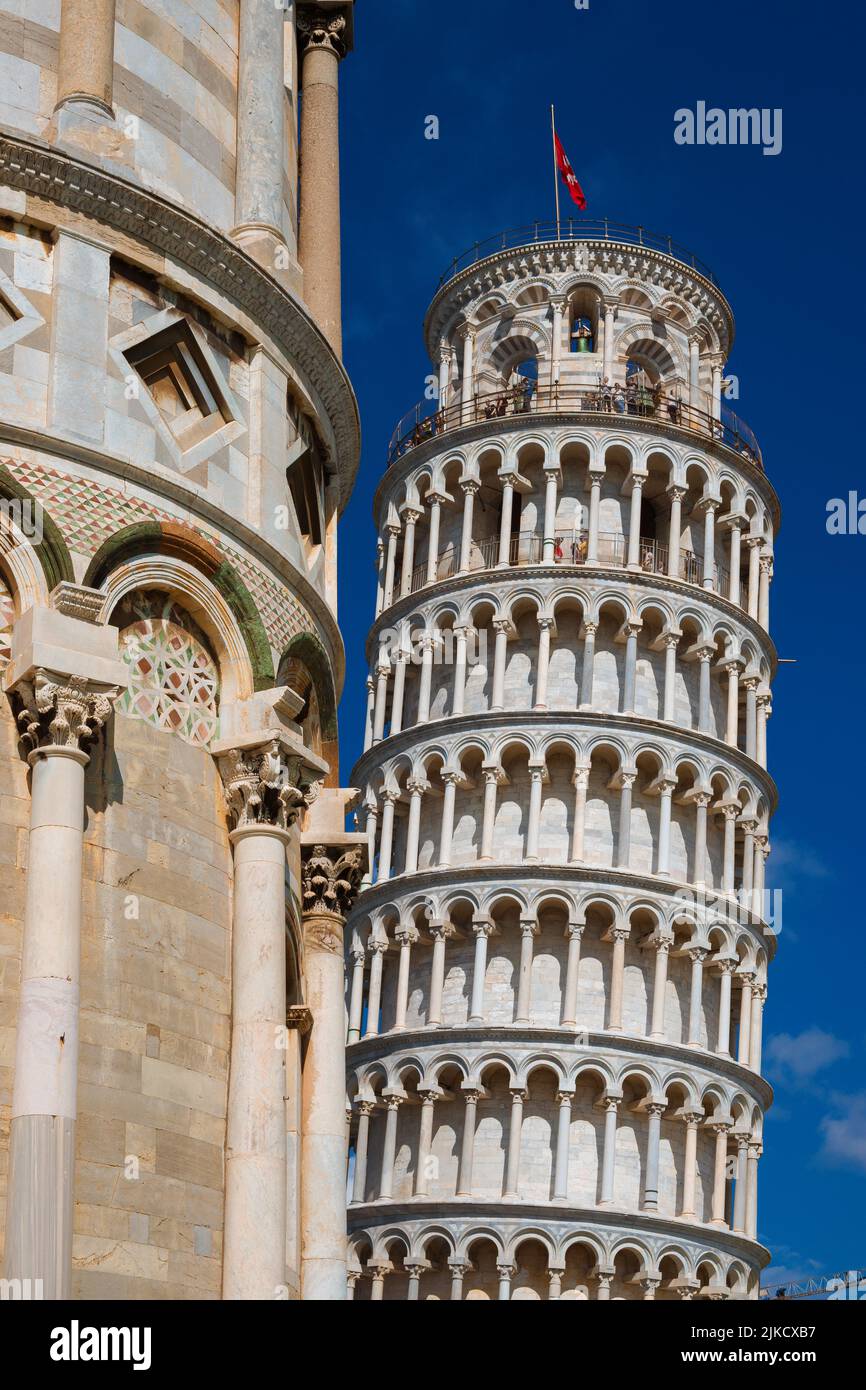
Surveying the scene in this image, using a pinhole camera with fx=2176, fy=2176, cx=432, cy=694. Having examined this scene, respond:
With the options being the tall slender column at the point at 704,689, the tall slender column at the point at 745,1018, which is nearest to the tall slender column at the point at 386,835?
the tall slender column at the point at 704,689

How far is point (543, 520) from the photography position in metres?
63.5

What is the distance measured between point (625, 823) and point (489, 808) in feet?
12.2

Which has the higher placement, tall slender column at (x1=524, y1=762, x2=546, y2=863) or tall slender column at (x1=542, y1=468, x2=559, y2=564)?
tall slender column at (x1=542, y1=468, x2=559, y2=564)

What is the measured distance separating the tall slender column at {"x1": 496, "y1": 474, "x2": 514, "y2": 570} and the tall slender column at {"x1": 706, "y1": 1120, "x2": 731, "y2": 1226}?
1672 cm

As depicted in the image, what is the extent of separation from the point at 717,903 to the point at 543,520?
1226cm

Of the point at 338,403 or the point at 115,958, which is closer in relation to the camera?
the point at 115,958

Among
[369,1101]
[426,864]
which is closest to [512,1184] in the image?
Answer: [369,1101]

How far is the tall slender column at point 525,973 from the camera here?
57031 mm

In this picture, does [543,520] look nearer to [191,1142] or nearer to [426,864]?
[426,864]

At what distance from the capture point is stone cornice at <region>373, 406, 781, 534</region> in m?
63.7

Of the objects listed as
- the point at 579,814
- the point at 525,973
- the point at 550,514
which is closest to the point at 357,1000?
the point at 525,973

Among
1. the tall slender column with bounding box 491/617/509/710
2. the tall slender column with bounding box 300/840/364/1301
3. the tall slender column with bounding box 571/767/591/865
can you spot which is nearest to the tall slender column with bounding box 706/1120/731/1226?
the tall slender column with bounding box 571/767/591/865

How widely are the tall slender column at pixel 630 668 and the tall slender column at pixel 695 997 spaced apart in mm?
6889

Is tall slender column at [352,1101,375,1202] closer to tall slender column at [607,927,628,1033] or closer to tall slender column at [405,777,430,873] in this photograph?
tall slender column at [405,777,430,873]
